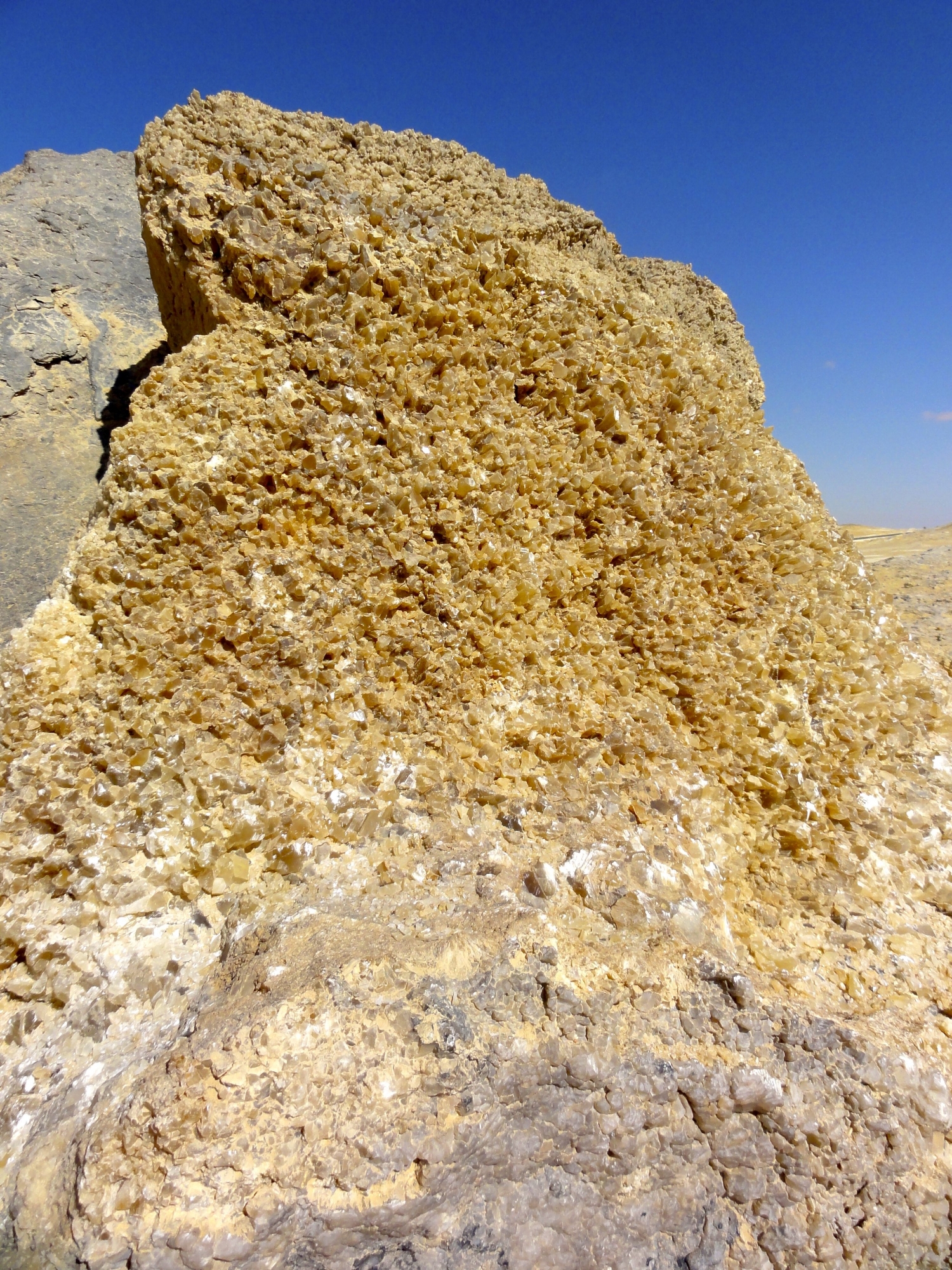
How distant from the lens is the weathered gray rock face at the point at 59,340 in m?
6.19

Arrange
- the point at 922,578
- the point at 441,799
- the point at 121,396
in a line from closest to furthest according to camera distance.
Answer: the point at 441,799 < the point at 121,396 < the point at 922,578

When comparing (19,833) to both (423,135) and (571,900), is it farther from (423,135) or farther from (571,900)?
(423,135)

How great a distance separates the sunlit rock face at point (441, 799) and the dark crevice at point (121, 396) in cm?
259

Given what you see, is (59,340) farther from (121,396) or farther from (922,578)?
(922,578)

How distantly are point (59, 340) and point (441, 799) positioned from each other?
6.82 metres

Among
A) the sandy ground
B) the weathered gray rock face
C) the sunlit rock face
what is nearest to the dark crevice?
the weathered gray rock face

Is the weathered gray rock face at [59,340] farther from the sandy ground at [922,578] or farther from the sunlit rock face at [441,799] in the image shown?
the sandy ground at [922,578]

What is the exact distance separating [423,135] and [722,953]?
16.6 feet

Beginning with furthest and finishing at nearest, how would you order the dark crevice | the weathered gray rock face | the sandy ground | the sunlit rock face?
the sandy ground < the dark crevice < the weathered gray rock face < the sunlit rock face

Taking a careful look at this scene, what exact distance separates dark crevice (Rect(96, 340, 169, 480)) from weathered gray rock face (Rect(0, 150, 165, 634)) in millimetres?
15

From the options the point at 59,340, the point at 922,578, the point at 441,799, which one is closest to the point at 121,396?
the point at 59,340

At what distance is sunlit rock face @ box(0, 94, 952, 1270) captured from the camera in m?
2.29

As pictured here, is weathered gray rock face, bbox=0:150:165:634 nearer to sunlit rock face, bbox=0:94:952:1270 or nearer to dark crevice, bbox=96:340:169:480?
dark crevice, bbox=96:340:169:480

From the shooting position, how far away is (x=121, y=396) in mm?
6840
